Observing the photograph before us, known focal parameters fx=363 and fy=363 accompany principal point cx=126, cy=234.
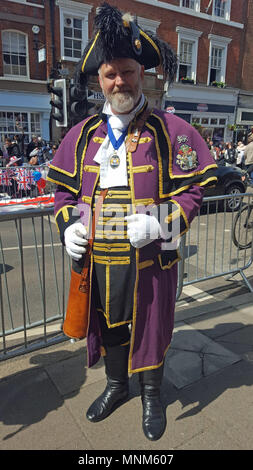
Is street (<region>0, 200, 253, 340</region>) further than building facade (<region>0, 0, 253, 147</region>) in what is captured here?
No

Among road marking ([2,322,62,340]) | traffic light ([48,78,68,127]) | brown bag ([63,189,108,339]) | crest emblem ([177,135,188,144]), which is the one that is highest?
traffic light ([48,78,68,127])

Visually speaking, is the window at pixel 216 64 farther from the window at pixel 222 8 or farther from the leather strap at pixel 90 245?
the leather strap at pixel 90 245

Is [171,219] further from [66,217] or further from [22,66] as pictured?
[22,66]

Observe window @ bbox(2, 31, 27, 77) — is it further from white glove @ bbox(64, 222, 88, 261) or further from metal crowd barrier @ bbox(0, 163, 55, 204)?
white glove @ bbox(64, 222, 88, 261)

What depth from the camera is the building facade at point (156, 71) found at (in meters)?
15.8

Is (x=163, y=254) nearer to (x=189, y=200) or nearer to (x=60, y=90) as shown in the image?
(x=189, y=200)

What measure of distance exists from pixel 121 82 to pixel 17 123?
15360mm

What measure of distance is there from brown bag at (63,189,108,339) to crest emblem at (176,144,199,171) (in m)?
0.46

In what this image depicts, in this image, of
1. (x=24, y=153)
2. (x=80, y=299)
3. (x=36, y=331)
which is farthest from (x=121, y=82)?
(x=24, y=153)

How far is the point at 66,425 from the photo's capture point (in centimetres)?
218

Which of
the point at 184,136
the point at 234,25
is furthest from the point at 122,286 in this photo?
the point at 234,25

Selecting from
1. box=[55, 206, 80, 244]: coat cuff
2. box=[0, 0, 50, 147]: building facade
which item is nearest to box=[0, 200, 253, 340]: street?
box=[55, 206, 80, 244]: coat cuff

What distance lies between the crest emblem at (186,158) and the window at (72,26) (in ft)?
55.1

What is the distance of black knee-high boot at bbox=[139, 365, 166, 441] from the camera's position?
2.11 m
